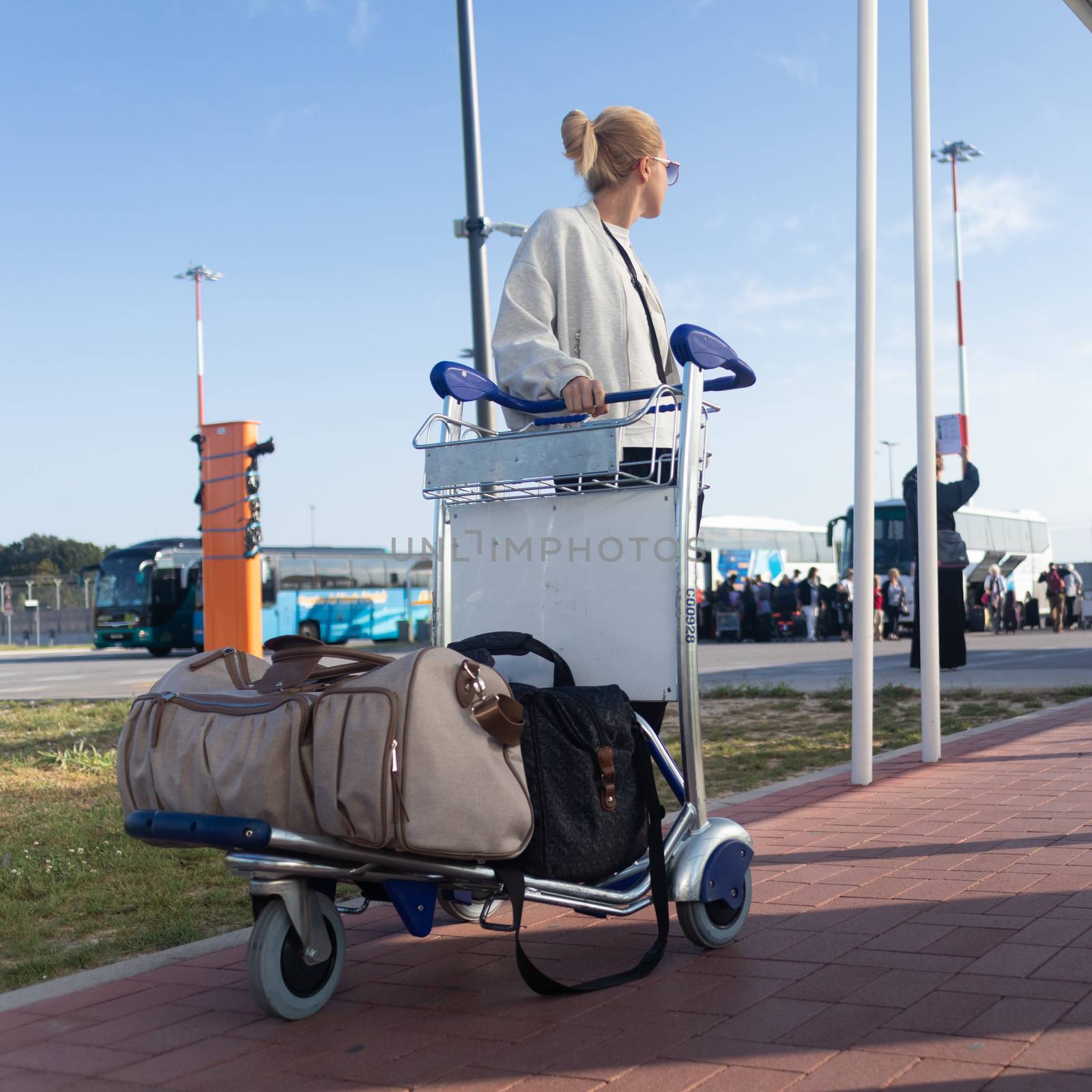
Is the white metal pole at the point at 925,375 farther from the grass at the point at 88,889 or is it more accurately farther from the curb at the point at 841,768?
the grass at the point at 88,889

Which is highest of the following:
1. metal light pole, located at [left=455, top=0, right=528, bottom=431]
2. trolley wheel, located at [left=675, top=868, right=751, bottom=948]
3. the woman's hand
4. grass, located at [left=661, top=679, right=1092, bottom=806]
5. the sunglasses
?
metal light pole, located at [left=455, top=0, right=528, bottom=431]

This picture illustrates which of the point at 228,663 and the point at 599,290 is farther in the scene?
the point at 599,290

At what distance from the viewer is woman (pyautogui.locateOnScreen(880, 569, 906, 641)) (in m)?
28.7

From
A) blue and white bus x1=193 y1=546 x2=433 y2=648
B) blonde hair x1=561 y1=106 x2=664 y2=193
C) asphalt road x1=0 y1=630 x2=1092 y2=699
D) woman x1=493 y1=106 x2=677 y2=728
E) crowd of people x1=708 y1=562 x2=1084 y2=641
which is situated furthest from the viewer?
blue and white bus x1=193 y1=546 x2=433 y2=648

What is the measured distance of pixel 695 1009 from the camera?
284 centimetres

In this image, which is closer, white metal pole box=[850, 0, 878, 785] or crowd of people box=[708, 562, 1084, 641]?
white metal pole box=[850, 0, 878, 785]

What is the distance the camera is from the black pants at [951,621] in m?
11.6

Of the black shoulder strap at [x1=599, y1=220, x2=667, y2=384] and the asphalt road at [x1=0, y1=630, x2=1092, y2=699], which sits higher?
the black shoulder strap at [x1=599, y1=220, x2=667, y2=384]

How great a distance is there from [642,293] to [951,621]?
9618 millimetres

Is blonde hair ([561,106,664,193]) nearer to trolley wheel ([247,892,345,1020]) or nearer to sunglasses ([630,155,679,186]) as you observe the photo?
sunglasses ([630,155,679,186])

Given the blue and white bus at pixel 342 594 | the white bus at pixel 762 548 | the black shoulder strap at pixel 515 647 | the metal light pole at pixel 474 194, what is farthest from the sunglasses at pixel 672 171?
the white bus at pixel 762 548

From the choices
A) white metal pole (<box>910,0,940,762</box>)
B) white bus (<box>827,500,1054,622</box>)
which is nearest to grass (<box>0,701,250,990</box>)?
white metal pole (<box>910,0,940,762</box>)

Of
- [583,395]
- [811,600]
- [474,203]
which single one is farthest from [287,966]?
[811,600]

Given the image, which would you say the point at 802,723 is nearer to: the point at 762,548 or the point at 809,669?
the point at 809,669
